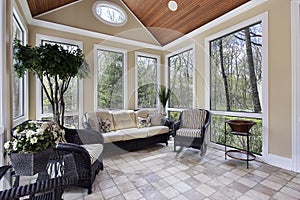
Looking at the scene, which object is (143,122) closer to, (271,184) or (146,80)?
(146,80)

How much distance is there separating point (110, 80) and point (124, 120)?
1312mm

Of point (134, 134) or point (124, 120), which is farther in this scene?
point (124, 120)

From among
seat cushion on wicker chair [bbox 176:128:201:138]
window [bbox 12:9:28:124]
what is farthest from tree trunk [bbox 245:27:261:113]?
window [bbox 12:9:28:124]

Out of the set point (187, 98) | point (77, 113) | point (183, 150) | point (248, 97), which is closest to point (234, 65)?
point (248, 97)

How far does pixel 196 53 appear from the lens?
4.46 m

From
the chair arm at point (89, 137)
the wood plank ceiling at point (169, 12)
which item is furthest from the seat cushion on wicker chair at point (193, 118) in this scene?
the wood plank ceiling at point (169, 12)

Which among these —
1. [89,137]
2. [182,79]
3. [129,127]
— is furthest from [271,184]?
[182,79]

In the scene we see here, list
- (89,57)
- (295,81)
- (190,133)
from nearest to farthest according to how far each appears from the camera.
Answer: (295,81) < (190,133) < (89,57)

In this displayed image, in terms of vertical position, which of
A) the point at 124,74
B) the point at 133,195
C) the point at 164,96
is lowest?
the point at 133,195

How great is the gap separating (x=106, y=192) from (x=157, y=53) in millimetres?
4569

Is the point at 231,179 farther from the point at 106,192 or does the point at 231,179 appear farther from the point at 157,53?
the point at 157,53

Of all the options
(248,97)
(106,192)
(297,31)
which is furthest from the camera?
(248,97)

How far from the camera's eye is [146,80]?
543 cm

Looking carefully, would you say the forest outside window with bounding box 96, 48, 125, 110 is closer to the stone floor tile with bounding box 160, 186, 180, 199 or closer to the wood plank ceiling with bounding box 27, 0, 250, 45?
the wood plank ceiling with bounding box 27, 0, 250, 45
